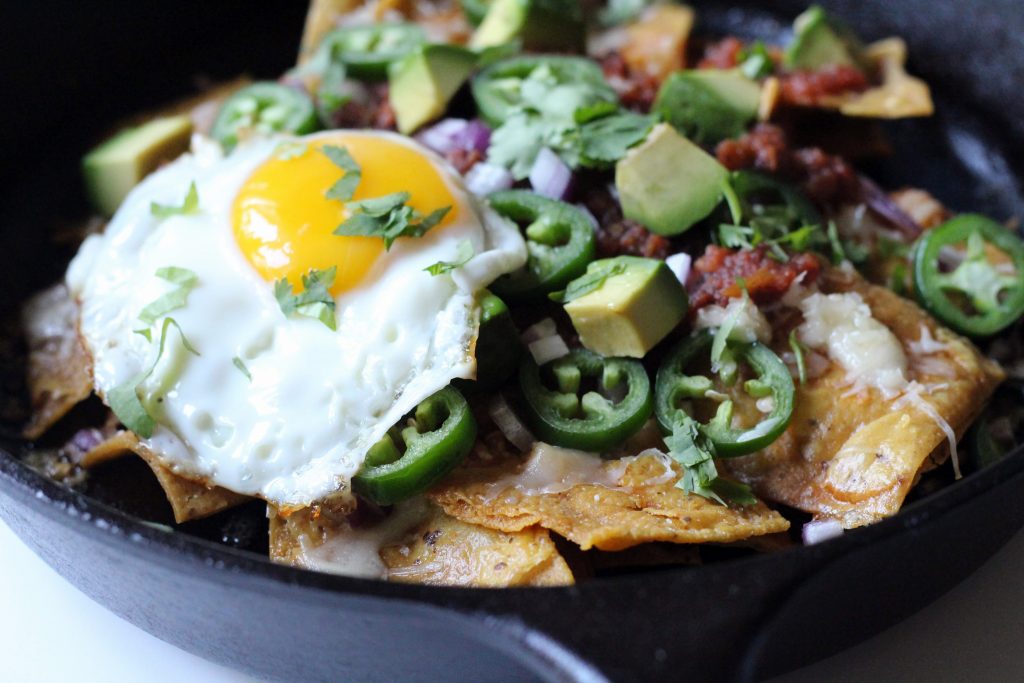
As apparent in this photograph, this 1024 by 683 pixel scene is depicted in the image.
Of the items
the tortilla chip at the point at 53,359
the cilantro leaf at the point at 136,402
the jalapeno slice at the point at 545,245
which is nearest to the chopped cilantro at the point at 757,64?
the jalapeno slice at the point at 545,245

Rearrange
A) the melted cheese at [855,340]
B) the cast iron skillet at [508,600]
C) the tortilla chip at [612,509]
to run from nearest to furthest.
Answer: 1. the cast iron skillet at [508,600]
2. the tortilla chip at [612,509]
3. the melted cheese at [855,340]

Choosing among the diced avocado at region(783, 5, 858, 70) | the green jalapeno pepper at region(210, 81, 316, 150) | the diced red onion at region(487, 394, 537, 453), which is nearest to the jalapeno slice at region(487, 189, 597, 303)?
the diced red onion at region(487, 394, 537, 453)

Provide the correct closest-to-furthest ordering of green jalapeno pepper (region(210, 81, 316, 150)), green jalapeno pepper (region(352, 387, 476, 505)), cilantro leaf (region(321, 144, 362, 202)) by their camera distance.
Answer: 1. green jalapeno pepper (region(352, 387, 476, 505))
2. cilantro leaf (region(321, 144, 362, 202))
3. green jalapeno pepper (region(210, 81, 316, 150))

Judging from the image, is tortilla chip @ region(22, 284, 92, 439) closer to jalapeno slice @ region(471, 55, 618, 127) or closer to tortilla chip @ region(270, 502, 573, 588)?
tortilla chip @ region(270, 502, 573, 588)

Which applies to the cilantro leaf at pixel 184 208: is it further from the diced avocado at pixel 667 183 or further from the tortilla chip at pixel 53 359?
the diced avocado at pixel 667 183

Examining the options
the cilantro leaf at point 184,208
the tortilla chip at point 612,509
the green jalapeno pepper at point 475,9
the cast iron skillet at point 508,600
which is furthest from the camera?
the green jalapeno pepper at point 475,9

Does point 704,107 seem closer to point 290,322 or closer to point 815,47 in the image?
point 815,47
